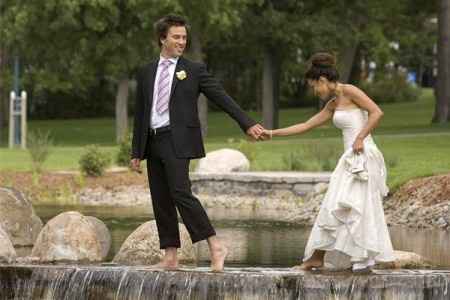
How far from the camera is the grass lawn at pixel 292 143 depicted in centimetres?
2816

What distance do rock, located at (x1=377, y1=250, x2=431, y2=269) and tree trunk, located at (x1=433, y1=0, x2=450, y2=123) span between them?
1315 inches

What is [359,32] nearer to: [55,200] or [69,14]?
[69,14]

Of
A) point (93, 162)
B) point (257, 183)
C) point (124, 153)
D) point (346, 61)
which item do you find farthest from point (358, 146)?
point (346, 61)

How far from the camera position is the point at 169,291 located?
1260 centimetres

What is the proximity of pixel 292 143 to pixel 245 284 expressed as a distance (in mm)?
24485

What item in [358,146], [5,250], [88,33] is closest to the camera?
[358,146]

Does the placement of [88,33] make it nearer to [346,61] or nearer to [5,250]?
[346,61]

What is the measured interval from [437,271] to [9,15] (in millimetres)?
28789

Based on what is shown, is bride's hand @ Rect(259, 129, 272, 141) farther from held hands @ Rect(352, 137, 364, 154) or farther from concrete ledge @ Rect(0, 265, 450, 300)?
concrete ledge @ Rect(0, 265, 450, 300)

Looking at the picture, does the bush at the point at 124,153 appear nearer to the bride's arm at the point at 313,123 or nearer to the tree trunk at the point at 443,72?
the bride's arm at the point at 313,123

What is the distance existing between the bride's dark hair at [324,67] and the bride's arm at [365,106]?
0.16 m

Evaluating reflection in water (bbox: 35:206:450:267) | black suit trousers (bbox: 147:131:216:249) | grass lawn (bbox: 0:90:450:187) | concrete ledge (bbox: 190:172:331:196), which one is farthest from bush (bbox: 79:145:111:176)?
black suit trousers (bbox: 147:131:216:249)

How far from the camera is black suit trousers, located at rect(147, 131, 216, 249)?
12.3 m

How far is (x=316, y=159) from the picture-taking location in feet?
94.4
